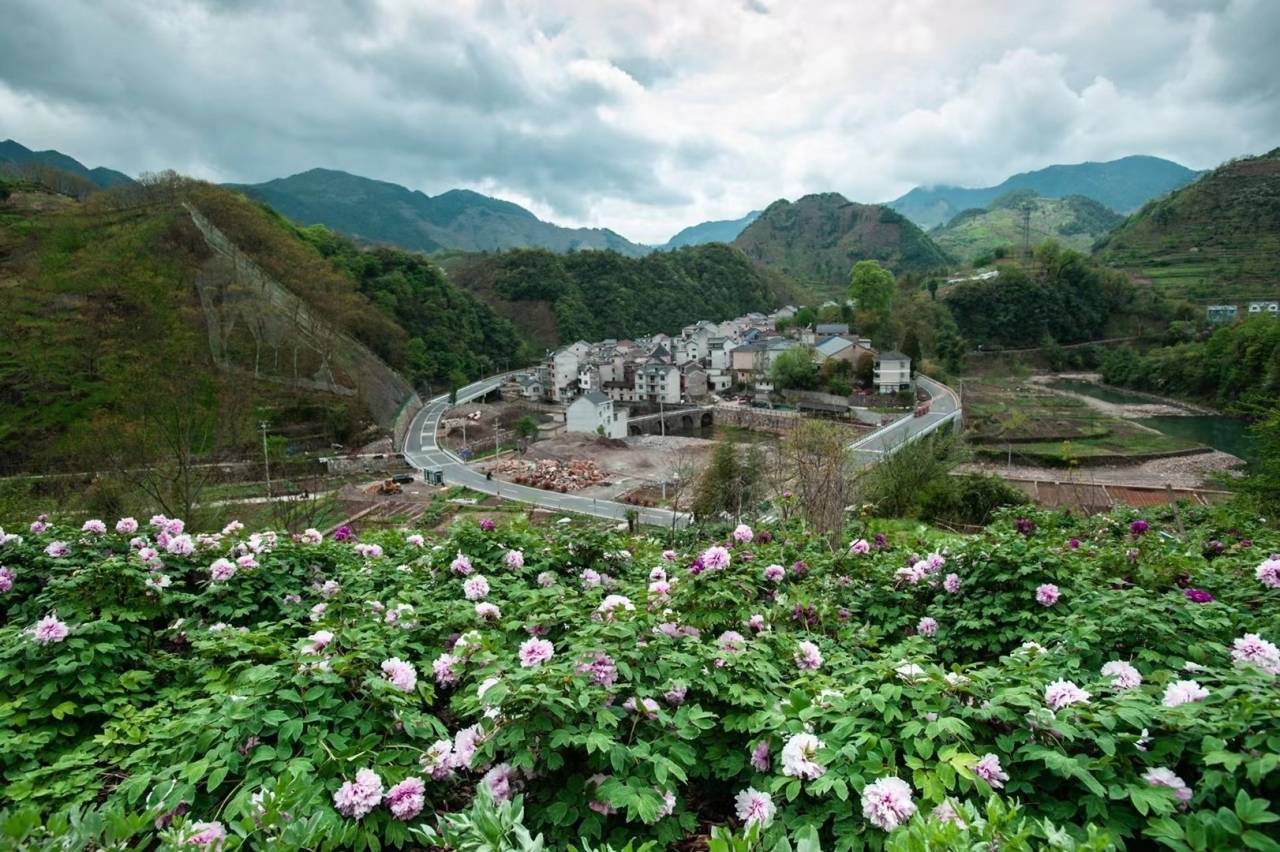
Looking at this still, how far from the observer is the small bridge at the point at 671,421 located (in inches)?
2079

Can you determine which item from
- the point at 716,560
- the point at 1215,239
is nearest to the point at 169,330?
the point at 716,560

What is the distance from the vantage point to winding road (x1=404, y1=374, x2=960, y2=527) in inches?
1127

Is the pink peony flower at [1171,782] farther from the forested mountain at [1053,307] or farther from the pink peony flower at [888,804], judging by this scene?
the forested mountain at [1053,307]

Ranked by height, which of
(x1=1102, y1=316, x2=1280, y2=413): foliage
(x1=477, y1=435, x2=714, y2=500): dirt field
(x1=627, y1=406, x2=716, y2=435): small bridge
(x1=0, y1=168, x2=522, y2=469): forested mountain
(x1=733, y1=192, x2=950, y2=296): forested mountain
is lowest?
(x1=477, y1=435, x2=714, y2=500): dirt field

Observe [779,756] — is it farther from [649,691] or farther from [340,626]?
[340,626]

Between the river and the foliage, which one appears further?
the foliage

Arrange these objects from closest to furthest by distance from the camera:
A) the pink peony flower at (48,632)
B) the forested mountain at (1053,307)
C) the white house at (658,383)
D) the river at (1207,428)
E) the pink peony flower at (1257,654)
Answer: the pink peony flower at (1257,654) → the pink peony flower at (48,632) → the river at (1207,428) → the white house at (658,383) → the forested mountain at (1053,307)

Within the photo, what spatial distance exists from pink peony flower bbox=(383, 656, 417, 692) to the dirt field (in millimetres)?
27653

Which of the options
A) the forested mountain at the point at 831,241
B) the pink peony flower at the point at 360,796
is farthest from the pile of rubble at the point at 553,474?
the forested mountain at the point at 831,241

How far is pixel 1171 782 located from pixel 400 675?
2856mm

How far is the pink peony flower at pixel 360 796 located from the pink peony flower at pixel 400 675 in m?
0.45

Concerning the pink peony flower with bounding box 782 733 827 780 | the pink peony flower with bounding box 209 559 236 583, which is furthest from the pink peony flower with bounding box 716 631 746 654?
the pink peony flower with bounding box 209 559 236 583

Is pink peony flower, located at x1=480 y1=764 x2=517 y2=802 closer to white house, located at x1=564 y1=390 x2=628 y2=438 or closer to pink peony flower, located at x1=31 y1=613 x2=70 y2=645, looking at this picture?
pink peony flower, located at x1=31 y1=613 x2=70 y2=645

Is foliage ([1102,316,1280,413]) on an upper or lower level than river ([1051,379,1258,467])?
upper
